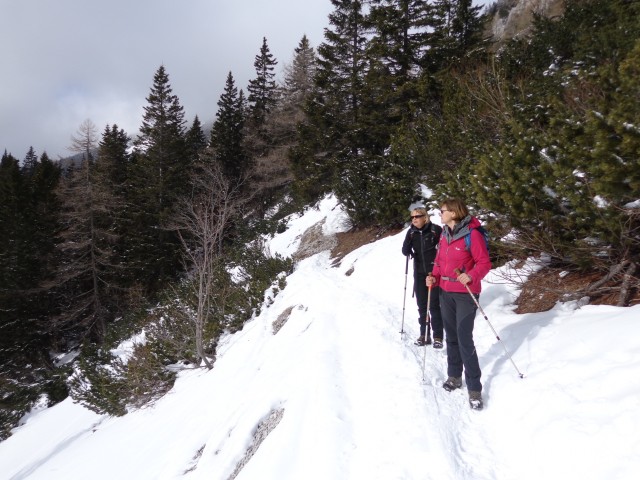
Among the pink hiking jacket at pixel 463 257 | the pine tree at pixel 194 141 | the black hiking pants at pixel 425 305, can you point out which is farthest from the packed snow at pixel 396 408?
the pine tree at pixel 194 141

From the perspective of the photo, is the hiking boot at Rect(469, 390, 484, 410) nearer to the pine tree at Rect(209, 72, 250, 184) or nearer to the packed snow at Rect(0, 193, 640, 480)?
the packed snow at Rect(0, 193, 640, 480)

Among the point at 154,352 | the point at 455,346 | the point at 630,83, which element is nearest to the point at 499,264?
the point at 455,346

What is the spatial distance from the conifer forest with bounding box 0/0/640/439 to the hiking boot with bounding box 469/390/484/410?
204cm

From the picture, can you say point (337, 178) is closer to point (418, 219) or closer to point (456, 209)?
point (418, 219)

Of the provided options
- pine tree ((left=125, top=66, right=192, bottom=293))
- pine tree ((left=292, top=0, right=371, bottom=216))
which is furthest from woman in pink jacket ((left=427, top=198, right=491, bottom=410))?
pine tree ((left=125, top=66, right=192, bottom=293))

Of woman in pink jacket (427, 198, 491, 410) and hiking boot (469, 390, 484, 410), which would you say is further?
hiking boot (469, 390, 484, 410)

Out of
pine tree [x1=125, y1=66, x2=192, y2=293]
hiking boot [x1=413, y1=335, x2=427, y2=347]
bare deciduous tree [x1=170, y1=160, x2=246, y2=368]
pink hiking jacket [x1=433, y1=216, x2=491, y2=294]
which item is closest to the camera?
pink hiking jacket [x1=433, y1=216, x2=491, y2=294]

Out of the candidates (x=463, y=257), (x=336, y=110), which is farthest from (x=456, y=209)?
(x=336, y=110)

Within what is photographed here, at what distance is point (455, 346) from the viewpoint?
3791 millimetres

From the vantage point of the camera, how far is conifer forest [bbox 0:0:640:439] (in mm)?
4215

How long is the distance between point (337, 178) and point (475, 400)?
12.9 meters

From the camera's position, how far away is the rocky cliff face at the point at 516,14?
3490 centimetres

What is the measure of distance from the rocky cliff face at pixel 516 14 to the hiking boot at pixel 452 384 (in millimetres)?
38518

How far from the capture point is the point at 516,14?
46.4 metres
